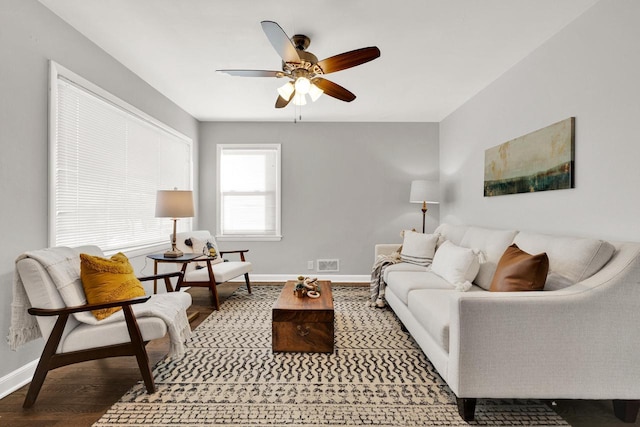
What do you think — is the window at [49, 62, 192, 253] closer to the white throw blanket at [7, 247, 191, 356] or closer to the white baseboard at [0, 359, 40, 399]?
the white throw blanket at [7, 247, 191, 356]

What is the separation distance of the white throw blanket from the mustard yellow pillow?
2.2 inches

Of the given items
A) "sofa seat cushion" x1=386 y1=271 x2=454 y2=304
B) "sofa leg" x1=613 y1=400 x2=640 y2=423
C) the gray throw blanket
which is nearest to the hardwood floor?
"sofa leg" x1=613 y1=400 x2=640 y2=423

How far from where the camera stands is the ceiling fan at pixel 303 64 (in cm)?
209

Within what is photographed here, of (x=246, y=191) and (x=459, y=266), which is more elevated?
(x=246, y=191)

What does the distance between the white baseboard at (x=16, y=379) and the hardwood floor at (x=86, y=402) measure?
0.04m

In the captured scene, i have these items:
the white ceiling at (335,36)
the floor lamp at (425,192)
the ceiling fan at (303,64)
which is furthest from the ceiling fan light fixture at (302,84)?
the floor lamp at (425,192)

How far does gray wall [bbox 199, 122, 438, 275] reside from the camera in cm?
510

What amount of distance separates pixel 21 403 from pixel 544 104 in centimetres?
420

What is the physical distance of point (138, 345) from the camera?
1971mm

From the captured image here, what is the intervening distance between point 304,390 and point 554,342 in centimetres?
144

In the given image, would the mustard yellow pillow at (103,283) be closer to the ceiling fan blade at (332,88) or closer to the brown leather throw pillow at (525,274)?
the ceiling fan blade at (332,88)

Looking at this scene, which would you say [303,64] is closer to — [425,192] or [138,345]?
[138,345]

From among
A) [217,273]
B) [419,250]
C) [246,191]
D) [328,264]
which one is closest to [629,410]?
[419,250]

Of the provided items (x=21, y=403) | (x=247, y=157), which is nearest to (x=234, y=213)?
(x=247, y=157)
